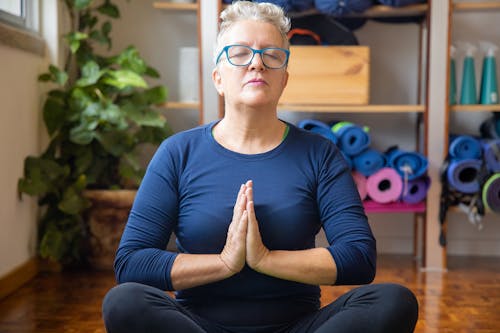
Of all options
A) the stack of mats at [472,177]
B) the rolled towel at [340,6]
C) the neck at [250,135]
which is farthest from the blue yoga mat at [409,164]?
the neck at [250,135]

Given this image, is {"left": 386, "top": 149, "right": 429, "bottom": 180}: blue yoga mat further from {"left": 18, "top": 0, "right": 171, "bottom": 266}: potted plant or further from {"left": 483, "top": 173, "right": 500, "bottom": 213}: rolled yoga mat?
{"left": 18, "top": 0, "right": 171, "bottom": 266}: potted plant

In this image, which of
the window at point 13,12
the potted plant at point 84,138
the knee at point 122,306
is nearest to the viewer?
the knee at point 122,306

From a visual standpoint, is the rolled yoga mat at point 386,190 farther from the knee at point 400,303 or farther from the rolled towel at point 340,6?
the knee at point 400,303

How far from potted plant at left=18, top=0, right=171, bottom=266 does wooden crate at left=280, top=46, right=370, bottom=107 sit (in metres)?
0.64

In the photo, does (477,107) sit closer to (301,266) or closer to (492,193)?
(492,193)

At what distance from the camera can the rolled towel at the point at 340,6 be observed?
3.13m

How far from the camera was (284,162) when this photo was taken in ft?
4.99

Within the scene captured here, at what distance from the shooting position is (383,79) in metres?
3.71

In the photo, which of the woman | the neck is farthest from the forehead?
the neck

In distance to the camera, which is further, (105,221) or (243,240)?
(105,221)

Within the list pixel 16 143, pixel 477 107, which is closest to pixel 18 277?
pixel 16 143

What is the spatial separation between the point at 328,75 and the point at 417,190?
0.70m

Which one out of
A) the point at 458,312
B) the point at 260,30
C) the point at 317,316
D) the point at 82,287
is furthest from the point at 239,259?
the point at 82,287

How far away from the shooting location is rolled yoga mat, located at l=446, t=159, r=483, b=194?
3.16m
